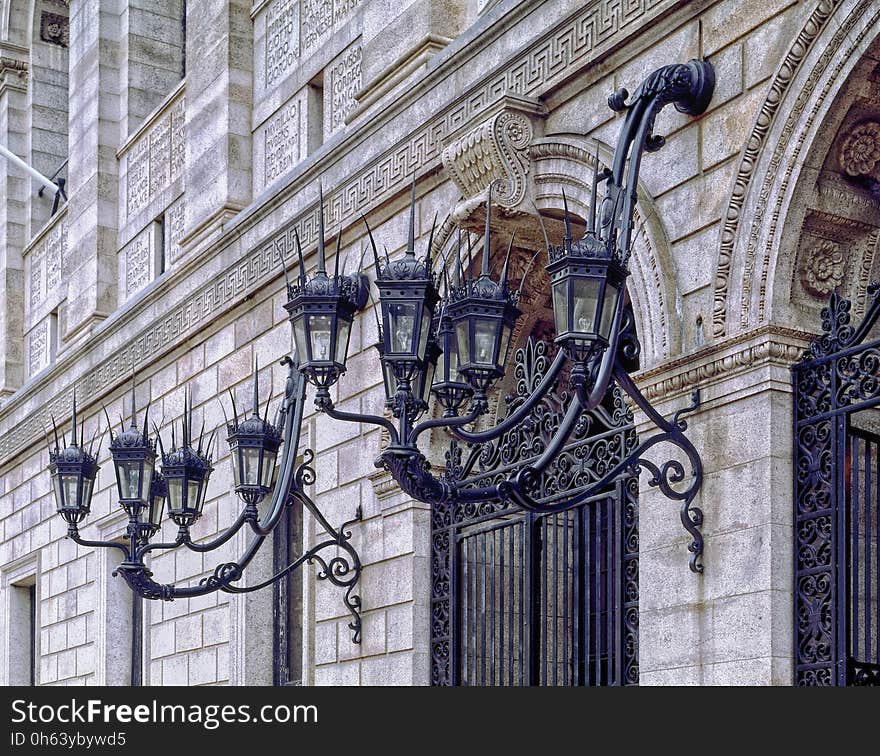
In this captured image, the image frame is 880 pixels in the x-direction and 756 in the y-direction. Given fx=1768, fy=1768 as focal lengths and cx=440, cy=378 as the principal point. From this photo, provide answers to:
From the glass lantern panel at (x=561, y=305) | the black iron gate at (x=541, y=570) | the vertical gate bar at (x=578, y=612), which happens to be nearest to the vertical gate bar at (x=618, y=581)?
the black iron gate at (x=541, y=570)

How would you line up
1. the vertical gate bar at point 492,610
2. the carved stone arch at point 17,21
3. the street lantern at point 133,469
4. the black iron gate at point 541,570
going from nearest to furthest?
the black iron gate at point 541,570, the vertical gate bar at point 492,610, the street lantern at point 133,469, the carved stone arch at point 17,21

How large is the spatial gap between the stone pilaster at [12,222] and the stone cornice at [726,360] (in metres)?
17.7

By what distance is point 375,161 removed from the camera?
1494 cm

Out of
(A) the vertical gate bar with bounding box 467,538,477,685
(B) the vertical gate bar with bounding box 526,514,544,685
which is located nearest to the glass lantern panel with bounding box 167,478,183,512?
(A) the vertical gate bar with bounding box 467,538,477,685

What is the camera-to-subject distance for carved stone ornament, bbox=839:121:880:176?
1041cm

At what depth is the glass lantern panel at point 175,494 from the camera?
14.0 meters

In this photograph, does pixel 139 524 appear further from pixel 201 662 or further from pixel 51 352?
pixel 51 352

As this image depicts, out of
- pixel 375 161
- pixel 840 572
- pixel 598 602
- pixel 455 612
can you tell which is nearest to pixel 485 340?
pixel 840 572

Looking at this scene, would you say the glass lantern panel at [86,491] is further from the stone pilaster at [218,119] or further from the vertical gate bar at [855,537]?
the vertical gate bar at [855,537]

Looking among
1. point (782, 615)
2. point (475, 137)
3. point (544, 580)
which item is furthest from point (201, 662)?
point (782, 615)

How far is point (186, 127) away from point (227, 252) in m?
2.40

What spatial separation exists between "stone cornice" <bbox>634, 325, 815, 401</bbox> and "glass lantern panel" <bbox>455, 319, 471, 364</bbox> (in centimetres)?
157

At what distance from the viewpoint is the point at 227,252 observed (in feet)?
58.9

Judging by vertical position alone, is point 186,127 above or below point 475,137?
above
